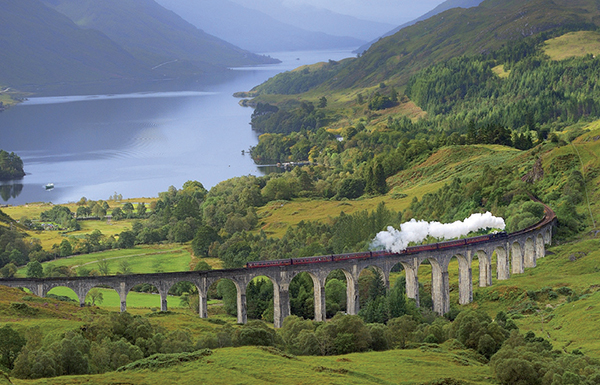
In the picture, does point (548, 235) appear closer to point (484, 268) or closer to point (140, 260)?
point (484, 268)

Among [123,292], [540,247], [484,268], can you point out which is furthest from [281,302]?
[540,247]

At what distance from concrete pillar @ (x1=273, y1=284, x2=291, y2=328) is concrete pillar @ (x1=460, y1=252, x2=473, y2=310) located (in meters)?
25.0

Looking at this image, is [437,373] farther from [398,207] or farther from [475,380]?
[398,207]

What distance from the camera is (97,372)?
56688 millimetres

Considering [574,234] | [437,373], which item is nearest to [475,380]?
[437,373]

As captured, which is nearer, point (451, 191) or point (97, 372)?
point (97, 372)

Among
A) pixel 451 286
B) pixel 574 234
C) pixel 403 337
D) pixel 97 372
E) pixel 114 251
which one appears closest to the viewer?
pixel 97 372

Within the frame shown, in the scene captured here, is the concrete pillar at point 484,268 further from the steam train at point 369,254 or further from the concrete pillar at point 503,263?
the concrete pillar at point 503,263

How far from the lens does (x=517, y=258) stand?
108062 mm

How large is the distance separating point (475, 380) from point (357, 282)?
32.0 m

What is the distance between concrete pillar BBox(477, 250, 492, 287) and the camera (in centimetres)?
10181

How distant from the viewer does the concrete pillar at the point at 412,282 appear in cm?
9406

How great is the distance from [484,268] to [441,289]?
974 centimetres

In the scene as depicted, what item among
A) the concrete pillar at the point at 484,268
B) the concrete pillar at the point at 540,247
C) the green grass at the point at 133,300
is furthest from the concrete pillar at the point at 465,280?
the green grass at the point at 133,300
